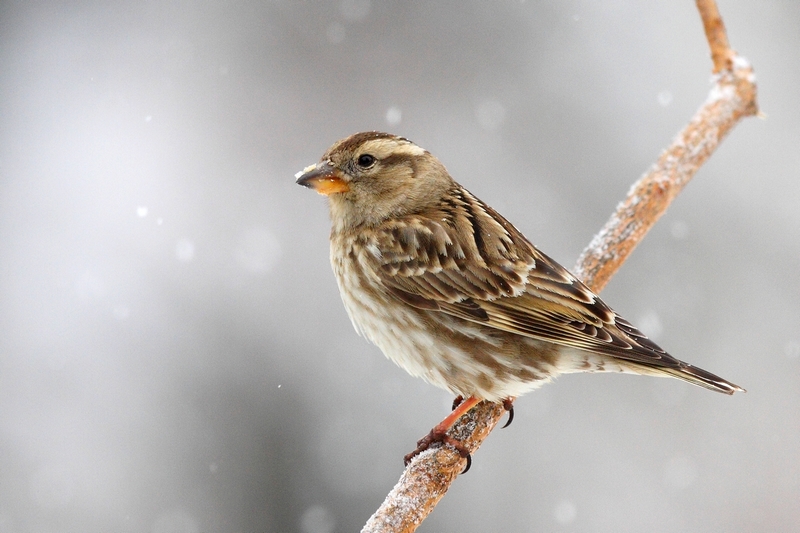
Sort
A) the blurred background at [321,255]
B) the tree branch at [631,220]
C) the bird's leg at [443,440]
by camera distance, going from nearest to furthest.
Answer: the tree branch at [631,220] < the bird's leg at [443,440] < the blurred background at [321,255]

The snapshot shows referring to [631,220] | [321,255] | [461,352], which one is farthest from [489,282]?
[321,255]

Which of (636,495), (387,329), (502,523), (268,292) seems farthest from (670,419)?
(387,329)

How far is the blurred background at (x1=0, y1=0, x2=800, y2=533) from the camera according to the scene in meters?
7.27

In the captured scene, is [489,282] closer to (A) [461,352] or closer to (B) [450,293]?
(B) [450,293]

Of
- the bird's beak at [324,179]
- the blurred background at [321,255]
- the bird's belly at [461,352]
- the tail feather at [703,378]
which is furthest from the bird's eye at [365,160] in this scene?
the blurred background at [321,255]

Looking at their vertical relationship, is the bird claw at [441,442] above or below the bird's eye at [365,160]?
below

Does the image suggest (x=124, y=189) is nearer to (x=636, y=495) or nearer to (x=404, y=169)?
(x=404, y=169)

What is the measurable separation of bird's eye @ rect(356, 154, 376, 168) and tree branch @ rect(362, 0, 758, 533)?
4.64 feet

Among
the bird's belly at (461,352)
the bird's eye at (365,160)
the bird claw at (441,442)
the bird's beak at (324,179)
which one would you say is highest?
the bird's eye at (365,160)

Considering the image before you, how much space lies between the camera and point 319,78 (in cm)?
884

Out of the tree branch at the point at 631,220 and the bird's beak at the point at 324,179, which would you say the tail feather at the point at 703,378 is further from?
the bird's beak at the point at 324,179

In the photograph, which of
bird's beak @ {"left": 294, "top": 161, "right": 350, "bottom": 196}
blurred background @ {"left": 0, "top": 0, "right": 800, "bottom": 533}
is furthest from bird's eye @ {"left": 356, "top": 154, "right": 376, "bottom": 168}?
blurred background @ {"left": 0, "top": 0, "right": 800, "bottom": 533}

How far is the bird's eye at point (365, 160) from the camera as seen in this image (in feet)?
14.3

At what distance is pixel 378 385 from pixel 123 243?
9.56 ft
